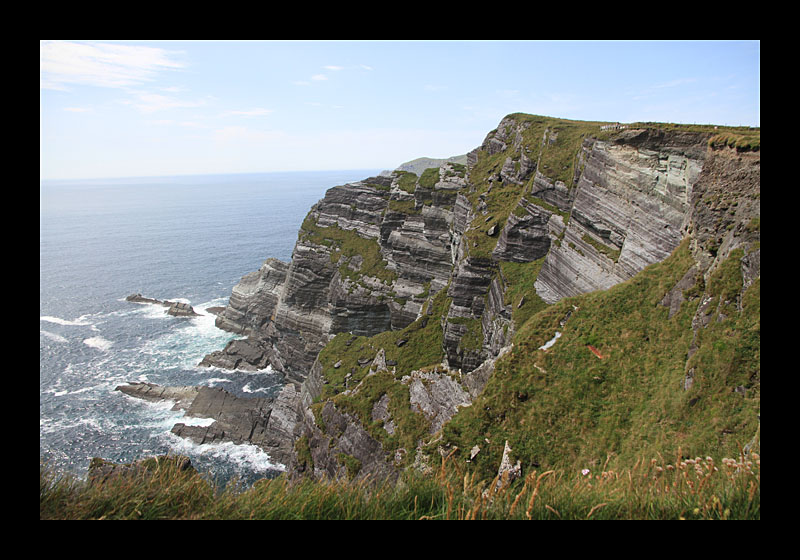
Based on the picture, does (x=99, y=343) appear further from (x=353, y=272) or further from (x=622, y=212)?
(x=622, y=212)

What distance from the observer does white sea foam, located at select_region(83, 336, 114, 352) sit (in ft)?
243

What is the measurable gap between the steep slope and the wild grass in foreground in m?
9.48

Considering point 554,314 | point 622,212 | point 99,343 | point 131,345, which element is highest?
point 622,212

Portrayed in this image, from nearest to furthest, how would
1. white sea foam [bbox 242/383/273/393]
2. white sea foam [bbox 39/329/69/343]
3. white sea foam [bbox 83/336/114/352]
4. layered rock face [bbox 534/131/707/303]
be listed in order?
layered rock face [bbox 534/131/707/303] → white sea foam [bbox 242/383/273/393] → white sea foam [bbox 83/336/114/352] → white sea foam [bbox 39/329/69/343]

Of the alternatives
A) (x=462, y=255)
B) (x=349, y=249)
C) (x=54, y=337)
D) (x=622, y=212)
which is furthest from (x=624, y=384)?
(x=54, y=337)

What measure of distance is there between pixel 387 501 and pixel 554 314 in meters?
21.8

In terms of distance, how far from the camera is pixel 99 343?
75.6 m

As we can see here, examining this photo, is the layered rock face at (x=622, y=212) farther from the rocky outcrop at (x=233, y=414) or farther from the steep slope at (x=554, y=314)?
the rocky outcrop at (x=233, y=414)

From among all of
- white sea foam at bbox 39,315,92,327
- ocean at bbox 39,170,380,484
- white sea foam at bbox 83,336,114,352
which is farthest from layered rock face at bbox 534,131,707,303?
white sea foam at bbox 39,315,92,327

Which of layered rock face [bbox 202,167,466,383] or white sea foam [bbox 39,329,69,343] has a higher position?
layered rock face [bbox 202,167,466,383]

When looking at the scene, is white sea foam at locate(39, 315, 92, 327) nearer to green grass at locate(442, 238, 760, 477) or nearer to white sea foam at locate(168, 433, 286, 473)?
white sea foam at locate(168, 433, 286, 473)

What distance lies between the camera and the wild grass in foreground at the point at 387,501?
538cm
